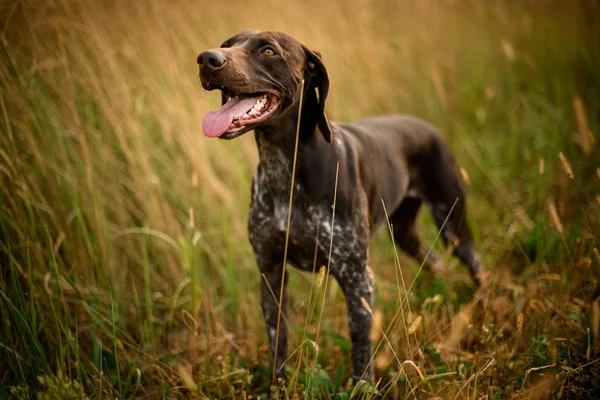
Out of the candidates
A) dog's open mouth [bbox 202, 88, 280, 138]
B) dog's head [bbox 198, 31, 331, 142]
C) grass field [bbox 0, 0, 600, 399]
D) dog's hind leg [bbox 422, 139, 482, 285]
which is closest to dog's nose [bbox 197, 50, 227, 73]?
dog's head [bbox 198, 31, 331, 142]

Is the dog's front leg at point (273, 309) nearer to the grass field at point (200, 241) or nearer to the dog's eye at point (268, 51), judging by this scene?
the grass field at point (200, 241)

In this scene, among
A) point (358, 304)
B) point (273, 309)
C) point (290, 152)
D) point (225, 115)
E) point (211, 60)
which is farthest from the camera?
point (273, 309)

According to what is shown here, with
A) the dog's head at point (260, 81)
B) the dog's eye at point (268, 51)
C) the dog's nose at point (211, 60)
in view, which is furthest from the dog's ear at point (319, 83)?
the dog's nose at point (211, 60)

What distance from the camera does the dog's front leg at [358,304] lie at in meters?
3.02

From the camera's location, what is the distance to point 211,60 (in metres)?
2.41

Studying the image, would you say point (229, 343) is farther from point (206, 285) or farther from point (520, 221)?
point (520, 221)

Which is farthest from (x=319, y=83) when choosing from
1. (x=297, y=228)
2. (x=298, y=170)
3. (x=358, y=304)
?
(x=358, y=304)

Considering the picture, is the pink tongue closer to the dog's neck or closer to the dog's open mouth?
the dog's open mouth

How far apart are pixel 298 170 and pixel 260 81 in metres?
0.53

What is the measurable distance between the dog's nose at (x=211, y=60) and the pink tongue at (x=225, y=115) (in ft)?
0.72

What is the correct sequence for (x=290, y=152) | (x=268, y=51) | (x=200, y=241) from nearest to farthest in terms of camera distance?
(x=268, y=51)
(x=290, y=152)
(x=200, y=241)

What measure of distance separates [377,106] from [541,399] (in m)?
3.66

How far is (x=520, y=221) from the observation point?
452 centimetres

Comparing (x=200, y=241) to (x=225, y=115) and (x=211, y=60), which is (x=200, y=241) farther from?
(x=211, y=60)
